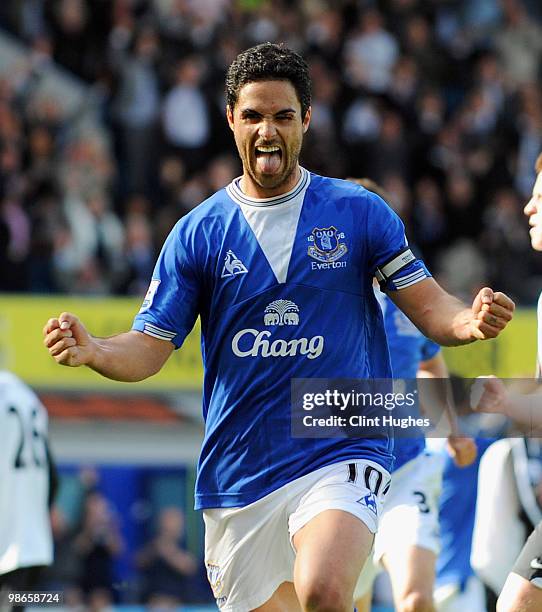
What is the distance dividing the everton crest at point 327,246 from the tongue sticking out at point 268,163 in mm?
329

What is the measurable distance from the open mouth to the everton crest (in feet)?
1.09

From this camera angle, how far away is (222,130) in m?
17.1

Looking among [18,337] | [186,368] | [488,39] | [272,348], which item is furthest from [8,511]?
[488,39]

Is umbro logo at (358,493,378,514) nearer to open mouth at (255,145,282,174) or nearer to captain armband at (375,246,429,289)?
captain armband at (375,246,429,289)

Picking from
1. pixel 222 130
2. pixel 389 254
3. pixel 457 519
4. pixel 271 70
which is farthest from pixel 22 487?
pixel 222 130

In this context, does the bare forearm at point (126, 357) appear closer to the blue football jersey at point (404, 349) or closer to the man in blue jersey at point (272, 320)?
the man in blue jersey at point (272, 320)

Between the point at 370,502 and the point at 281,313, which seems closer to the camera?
the point at 370,502

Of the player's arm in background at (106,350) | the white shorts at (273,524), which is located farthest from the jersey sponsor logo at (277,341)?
the white shorts at (273,524)

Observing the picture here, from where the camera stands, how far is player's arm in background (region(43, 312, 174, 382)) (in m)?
5.54

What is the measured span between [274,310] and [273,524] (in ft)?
2.96

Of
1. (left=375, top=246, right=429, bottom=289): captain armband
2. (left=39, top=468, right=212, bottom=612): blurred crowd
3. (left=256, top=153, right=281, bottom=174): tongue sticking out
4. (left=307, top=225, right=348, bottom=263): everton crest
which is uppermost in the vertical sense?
(left=256, top=153, right=281, bottom=174): tongue sticking out

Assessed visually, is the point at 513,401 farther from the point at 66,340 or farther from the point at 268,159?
the point at 66,340

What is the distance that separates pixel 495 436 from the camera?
9.05 m

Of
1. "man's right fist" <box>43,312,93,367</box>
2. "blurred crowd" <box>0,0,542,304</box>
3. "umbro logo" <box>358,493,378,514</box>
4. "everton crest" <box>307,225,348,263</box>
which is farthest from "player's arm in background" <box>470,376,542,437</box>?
"blurred crowd" <box>0,0,542,304</box>
